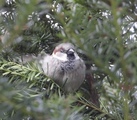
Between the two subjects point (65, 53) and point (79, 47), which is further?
point (65, 53)

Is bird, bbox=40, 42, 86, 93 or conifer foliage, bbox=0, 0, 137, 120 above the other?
conifer foliage, bbox=0, 0, 137, 120

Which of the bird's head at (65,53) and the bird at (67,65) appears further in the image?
the bird's head at (65,53)

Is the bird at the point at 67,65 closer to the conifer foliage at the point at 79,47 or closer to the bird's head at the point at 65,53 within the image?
the bird's head at the point at 65,53

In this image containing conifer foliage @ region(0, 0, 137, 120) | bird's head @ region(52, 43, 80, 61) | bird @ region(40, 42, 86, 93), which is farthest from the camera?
bird's head @ region(52, 43, 80, 61)

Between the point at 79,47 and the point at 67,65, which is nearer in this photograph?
the point at 79,47

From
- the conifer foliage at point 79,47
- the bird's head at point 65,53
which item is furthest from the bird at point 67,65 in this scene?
the conifer foliage at point 79,47

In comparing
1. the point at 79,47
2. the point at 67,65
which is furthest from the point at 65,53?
the point at 79,47

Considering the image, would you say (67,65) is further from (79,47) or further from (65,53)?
(79,47)

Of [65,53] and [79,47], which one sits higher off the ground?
[79,47]

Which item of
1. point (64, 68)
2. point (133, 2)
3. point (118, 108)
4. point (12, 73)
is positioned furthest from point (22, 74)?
point (64, 68)

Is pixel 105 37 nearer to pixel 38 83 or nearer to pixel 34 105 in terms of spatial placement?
pixel 34 105

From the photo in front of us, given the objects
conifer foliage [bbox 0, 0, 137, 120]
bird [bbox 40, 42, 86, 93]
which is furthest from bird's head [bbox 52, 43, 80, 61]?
conifer foliage [bbox 0, 0, 137, 120]

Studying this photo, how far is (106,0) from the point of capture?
0.34 m

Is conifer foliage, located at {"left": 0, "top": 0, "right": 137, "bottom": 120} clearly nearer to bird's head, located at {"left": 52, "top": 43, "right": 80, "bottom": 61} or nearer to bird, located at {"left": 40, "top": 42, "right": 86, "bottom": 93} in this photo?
bird, located at {"left": 40, "top": 42, "right": 86, "bottom": 93}
